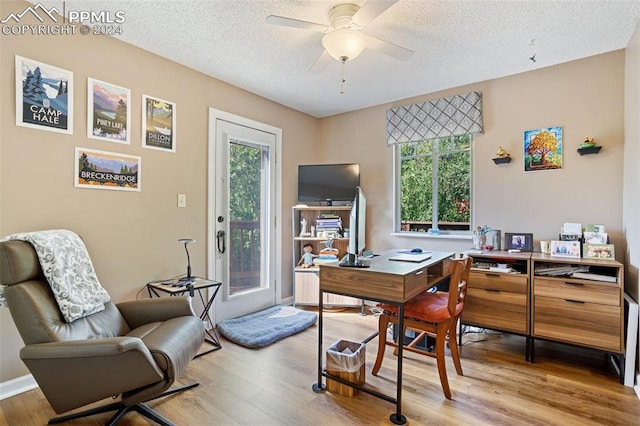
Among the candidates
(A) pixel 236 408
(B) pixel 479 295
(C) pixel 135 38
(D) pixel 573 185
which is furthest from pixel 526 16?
(A) pixel 236 408

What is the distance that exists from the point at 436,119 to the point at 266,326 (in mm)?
2957

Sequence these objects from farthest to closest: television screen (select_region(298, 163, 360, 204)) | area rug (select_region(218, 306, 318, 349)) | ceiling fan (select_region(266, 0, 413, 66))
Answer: television screen (select_region(298, 163, 360, 204))
area rug (select_region(218, 306, 318, 349))
ceiling fan (select_region(266, 0, 413, 66))

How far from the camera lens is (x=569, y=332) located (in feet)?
8.02

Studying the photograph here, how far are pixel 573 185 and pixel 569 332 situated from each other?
1.34m

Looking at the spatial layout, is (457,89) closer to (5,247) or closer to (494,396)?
(494,396)

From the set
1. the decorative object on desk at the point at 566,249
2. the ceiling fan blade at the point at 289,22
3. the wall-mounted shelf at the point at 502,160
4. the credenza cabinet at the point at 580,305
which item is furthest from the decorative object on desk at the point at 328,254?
the ceiling fan blade at the point at 289,22

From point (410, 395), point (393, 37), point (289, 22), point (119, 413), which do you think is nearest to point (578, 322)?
point (410, 395)

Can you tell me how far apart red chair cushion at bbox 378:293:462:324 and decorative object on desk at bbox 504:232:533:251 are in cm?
118

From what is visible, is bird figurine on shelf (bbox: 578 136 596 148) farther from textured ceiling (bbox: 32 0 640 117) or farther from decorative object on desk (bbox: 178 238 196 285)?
decorative object on desk (bbox: 178 238 196 285)

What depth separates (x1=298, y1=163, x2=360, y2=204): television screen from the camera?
13.4 feet

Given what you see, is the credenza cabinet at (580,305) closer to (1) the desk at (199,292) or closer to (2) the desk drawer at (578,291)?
(2) the desk drawer at (578,291)

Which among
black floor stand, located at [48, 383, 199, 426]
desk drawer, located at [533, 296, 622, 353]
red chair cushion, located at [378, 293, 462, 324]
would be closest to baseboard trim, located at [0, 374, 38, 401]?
black floor stand, located at [48, 383, 199, 426]

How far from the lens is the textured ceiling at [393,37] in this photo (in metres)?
2.16

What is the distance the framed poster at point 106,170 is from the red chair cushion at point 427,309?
2.32 m
